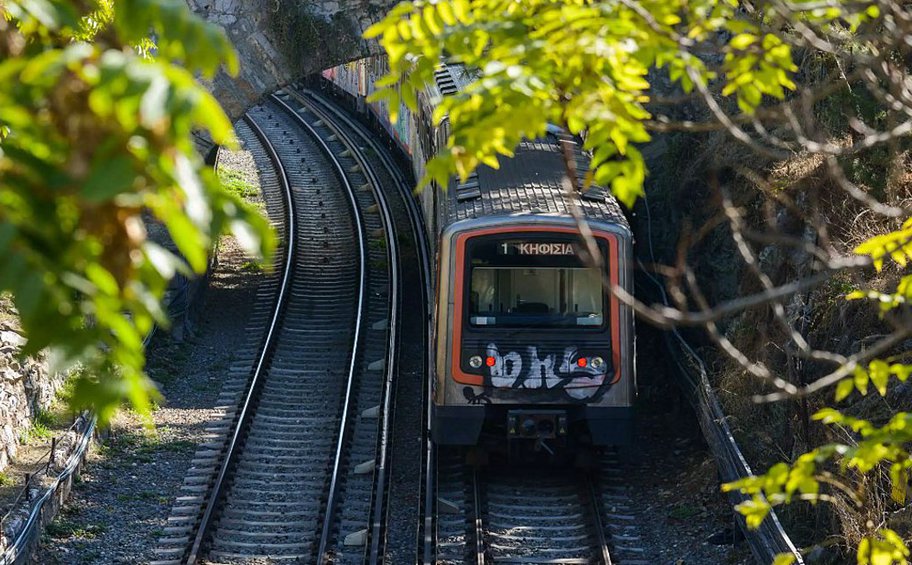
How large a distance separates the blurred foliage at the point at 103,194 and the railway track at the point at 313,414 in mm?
7836

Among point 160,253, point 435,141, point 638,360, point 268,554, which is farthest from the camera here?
point 638,360

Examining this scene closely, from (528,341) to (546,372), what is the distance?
34 centimetres

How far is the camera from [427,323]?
17.7 m

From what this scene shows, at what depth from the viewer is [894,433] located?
468 cm

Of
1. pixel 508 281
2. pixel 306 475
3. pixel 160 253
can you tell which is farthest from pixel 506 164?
pixel 160 253

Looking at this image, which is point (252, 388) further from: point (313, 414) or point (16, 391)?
point (16, 391)

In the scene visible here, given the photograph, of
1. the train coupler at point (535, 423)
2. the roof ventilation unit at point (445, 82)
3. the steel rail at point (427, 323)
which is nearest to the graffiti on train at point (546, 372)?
the train coupler at point (535, 423)

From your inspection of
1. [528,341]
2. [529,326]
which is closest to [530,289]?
[529,326]

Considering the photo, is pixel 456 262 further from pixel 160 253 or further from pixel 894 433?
pixel 160 253

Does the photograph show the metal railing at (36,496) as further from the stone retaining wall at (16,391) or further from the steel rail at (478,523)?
the steel rail at (478,523)

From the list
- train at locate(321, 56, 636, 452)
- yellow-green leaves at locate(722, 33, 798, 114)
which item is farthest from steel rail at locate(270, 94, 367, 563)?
yellow-green leaves at locate(722, 33, 798, 114)

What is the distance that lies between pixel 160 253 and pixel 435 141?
12.0 metres

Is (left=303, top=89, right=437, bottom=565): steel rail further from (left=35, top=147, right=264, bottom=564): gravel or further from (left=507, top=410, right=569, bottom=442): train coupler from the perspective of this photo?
(left=35, top=147, right=264, bottom=564): gravel

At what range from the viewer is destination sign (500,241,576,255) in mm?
11531
